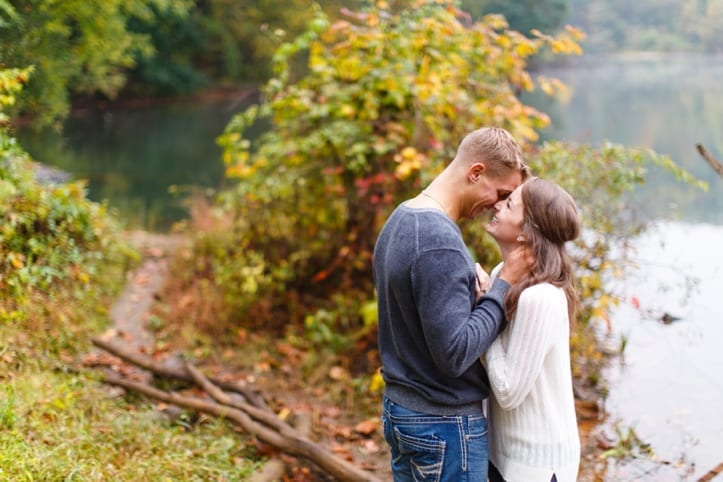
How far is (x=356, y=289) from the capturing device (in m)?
6.66

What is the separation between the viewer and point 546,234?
2.10 m

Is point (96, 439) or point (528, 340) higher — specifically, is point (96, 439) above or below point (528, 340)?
below

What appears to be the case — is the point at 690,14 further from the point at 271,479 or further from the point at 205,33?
the point at 205,33

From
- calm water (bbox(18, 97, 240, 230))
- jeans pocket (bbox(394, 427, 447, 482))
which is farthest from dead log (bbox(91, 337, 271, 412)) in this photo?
calm water (bbox(18, 97, 240, 230))

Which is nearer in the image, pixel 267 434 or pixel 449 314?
pixel 449 314

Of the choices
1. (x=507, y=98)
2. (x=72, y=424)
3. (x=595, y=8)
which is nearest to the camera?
(x=72, y=424)

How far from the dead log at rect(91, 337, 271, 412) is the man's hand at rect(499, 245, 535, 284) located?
2948 millimetres

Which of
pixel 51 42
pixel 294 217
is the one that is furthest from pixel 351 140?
pixel 51 42

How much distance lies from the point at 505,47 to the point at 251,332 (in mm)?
3293

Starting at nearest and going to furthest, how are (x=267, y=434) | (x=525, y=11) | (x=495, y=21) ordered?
(x=267, y=434) → (x=495, y=21) → (x=525, y=11)

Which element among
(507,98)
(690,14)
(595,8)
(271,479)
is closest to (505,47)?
(507,98)

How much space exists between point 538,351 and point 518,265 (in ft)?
0.89

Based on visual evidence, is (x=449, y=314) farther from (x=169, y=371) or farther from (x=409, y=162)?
(x=169, y=371)

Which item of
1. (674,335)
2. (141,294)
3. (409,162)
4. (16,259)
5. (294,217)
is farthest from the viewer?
(141,294)
